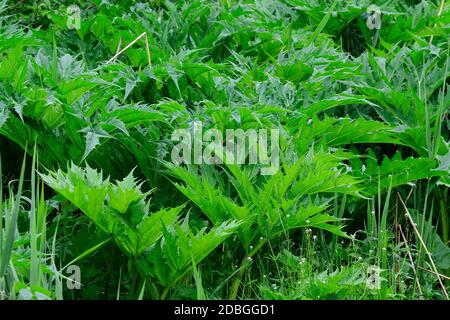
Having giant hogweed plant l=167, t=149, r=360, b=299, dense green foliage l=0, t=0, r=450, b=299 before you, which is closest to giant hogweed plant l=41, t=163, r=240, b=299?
dense green foliage l=0, t=0, r=450, b=299

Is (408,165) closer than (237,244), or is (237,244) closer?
(237,244)

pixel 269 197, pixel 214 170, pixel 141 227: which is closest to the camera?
pixel 141 227

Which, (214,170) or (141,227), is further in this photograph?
(214,170)

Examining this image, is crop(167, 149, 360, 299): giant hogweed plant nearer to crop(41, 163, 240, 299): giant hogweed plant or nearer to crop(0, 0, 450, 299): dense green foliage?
crop(0, 0, 450, 299): dense green foliage

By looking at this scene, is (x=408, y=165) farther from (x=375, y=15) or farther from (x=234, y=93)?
(x=375, y=15)

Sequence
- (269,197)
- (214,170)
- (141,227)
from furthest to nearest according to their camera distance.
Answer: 1. (214,170)
2. (269,197)
3. (141,227)

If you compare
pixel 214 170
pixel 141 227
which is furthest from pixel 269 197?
pixel 141 227

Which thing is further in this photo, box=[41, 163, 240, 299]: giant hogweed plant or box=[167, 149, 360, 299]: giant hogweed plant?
box=[167, 149, 360, 299]: giant hogweed plant

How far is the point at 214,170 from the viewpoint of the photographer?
3.67 metres

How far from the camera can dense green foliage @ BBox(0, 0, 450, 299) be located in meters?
3.25

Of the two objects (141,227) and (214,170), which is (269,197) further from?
(141,227)

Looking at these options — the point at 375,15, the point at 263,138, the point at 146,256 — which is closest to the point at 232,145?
the point at 263,138
